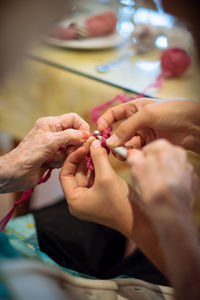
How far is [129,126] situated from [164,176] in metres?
0.19

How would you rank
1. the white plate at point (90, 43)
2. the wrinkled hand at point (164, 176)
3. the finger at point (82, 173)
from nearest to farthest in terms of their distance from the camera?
the wrinkled hand at point (164, 176), the finger at point (82, 173), the white plate at point (90, 43)

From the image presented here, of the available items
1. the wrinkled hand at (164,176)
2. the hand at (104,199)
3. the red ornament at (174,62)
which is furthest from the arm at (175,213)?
the red ornament at (174,62)

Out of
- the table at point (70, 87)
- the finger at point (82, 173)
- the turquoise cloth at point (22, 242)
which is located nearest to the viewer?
the turquoise cloth at point (22, 242)

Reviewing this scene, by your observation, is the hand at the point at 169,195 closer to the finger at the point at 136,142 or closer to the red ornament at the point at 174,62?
the finger at the point at 136,142

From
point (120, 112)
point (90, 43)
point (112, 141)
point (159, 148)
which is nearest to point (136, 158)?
point (159, 148)

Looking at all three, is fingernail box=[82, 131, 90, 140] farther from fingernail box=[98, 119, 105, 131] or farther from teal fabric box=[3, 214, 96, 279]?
teal fabric box=[3, 214, 96, 279]

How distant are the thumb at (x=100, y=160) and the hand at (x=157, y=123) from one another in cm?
2

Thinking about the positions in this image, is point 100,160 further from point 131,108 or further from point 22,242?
point 22,242

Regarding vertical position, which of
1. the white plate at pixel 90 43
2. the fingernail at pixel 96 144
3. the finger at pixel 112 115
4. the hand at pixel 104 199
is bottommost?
the hand at pixel 104 199

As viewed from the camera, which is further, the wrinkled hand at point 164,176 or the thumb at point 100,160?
the thumb at point 100,160

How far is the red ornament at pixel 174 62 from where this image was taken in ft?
2.80

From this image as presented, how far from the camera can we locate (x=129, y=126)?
0.55 metres

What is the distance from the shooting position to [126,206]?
19.9 inches

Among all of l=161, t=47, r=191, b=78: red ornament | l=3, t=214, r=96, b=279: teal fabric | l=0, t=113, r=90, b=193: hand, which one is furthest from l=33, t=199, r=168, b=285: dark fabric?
l=161, t=47, r=191, b=78: red ornament
